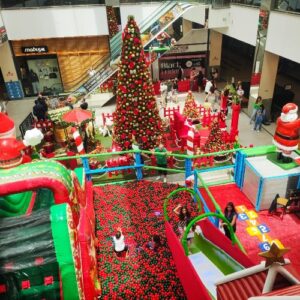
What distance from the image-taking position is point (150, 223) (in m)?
7.86

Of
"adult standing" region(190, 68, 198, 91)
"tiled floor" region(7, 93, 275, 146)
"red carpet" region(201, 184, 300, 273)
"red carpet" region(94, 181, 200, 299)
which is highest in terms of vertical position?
"red carpet" region(201, 184, 300, 273)

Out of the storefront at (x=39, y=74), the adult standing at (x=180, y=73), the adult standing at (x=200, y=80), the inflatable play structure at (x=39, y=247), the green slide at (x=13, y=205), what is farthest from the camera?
the adult standing at (x=180, y=73)

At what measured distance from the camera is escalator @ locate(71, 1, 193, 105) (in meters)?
17.5

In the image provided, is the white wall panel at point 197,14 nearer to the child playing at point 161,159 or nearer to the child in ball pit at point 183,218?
the child playing at point 161,159

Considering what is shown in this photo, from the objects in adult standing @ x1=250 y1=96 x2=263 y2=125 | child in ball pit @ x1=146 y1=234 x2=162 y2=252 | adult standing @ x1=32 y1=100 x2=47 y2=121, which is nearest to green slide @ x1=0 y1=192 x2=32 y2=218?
child in ball pit @ x1=146 y1=234 x2=162 y2=252

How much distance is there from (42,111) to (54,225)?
1049cm

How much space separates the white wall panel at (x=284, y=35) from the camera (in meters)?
11.0

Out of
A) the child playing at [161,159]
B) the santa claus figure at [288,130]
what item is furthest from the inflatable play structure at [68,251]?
the child playing at [161,159]

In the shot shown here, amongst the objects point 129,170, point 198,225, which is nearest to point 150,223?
point 198,225

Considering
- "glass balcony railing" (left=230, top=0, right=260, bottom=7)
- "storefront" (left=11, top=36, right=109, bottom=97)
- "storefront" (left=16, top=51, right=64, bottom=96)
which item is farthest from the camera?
"storefront" (left=16, top=51, right=64, bottom=96)

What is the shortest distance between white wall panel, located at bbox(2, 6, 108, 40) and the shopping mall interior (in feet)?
0.20

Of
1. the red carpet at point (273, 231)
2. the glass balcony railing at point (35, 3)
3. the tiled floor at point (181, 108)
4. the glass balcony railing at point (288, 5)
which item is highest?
the glass balcony railing at point (35, 3)

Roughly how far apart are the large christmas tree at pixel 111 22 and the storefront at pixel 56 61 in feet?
1.98

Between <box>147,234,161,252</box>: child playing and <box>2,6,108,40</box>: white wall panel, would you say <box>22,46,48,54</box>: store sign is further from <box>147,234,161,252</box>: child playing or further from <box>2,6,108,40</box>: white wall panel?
<box>147,234,161,252</box>: child playing
